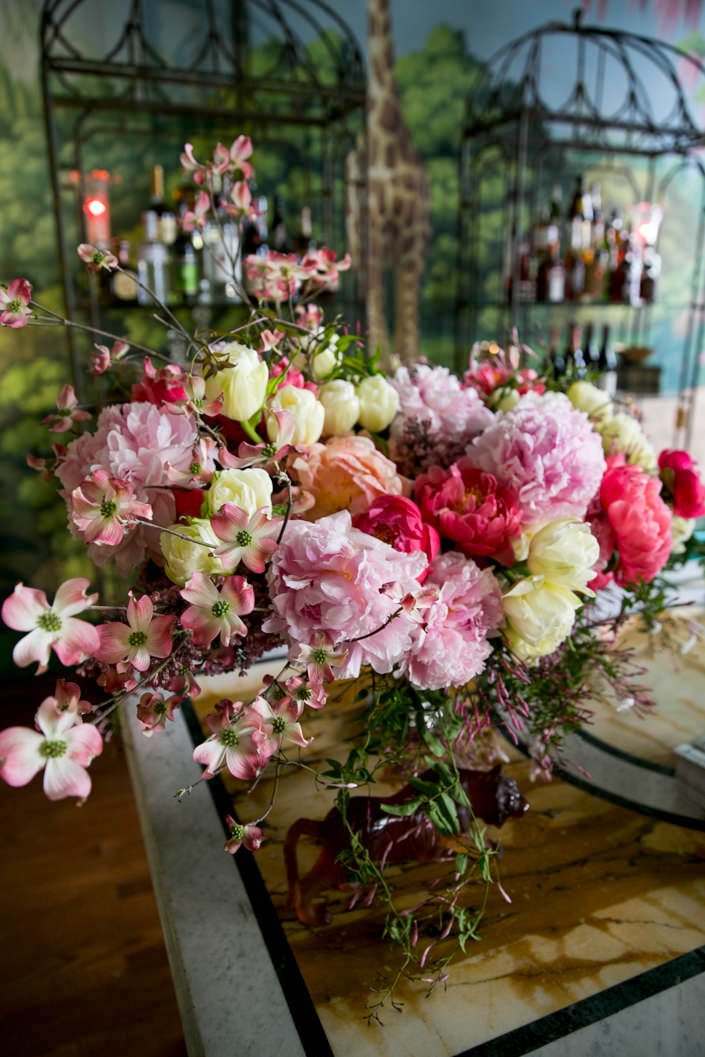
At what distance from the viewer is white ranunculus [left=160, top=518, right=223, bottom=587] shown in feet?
1.82

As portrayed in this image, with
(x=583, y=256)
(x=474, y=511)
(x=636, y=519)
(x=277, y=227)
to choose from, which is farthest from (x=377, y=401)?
(x=583, y=256)

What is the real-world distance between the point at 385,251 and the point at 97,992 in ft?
9.03

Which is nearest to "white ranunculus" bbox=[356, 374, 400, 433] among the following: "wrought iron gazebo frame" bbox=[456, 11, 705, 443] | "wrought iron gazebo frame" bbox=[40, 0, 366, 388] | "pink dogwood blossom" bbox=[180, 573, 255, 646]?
"pink dogwood blossom" bbox=[180, 573, 255, 646]

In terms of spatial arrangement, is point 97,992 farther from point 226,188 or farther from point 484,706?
point 226,188

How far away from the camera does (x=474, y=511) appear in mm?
654

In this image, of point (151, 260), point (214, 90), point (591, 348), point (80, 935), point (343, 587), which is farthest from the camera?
point (591, 348)

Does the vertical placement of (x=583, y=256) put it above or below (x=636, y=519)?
above

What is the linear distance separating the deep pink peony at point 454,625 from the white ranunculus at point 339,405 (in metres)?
0.17

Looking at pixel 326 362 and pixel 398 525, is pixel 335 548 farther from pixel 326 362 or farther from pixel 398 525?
pixel 326 362

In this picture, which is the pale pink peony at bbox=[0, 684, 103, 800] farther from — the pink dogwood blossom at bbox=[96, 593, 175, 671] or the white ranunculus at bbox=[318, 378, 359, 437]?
the white ranunculus at bbox=[318, 378, 359, 437]

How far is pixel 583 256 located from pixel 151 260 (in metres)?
1.83

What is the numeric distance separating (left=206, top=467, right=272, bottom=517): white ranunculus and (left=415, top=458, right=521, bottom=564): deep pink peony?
16 centimetres

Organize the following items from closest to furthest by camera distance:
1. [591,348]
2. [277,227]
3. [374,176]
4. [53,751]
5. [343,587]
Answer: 1. [53,751]
2. [343,587]
3. [277,227]
4. [374,176]
5. [591,348]

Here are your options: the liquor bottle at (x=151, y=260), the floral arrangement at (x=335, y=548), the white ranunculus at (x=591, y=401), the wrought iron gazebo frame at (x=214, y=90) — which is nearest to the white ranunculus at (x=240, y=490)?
the floral arrangement at (x=335, y=548)
